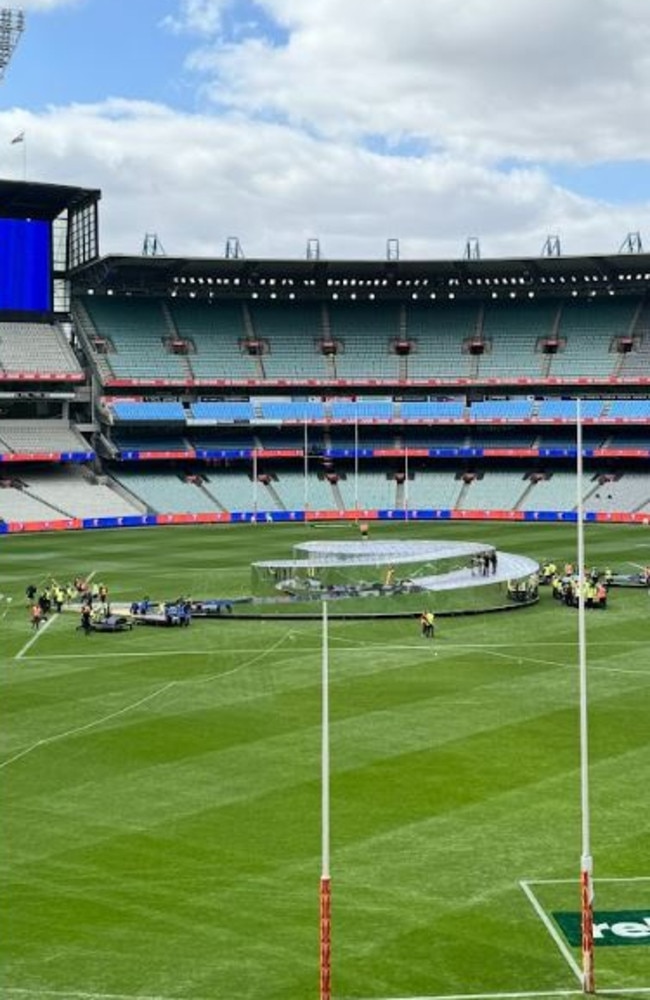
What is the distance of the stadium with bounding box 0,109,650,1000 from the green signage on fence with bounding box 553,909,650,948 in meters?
0.06

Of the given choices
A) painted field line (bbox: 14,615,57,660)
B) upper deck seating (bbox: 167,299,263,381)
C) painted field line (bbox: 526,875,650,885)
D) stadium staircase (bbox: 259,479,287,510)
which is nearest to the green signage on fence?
painted field line (bbox: 526,875,650,885)

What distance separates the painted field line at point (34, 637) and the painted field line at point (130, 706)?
27.1 feet

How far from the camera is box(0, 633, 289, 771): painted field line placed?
33912mm

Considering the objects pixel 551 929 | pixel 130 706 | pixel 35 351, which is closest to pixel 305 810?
pixel 551 929

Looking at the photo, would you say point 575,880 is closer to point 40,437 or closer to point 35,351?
point 40,437

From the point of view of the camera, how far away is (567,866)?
24969 millimetres

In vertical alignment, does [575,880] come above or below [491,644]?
below

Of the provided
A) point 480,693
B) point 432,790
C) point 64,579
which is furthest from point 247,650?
point 64,579

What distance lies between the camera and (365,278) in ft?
410

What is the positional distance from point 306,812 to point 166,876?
462cm

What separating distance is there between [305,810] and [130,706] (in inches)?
477

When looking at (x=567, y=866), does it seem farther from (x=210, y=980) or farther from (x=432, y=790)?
(x=210, y=980)

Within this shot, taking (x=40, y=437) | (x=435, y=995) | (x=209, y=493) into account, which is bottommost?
(x=435, y=995)

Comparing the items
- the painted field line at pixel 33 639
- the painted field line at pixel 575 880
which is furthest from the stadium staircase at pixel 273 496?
the painted field line at pixel 575 880
